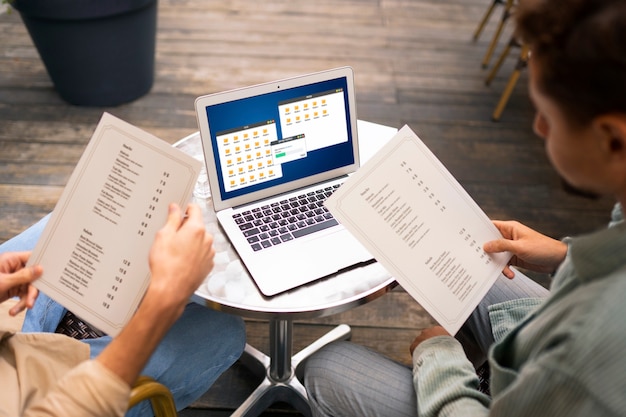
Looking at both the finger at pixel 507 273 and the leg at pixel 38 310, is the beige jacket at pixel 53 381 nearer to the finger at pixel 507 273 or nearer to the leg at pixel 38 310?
the leg at pixel 38 310

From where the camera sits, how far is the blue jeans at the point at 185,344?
A: 3.35ft

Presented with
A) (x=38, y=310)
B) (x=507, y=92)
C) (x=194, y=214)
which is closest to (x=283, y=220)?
(x=194, y=214)

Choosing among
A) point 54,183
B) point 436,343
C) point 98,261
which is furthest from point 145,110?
point 436,343

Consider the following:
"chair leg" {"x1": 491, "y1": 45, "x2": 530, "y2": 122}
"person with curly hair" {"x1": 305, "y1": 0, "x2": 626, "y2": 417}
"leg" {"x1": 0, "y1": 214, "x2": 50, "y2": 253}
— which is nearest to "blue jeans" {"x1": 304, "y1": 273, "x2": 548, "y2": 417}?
"person with curly hair" {"x1": 305, "y1": 0, "x2": 626, "y2": 417}

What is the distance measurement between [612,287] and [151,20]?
2510 millimetres

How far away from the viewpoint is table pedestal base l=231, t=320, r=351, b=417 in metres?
1.36

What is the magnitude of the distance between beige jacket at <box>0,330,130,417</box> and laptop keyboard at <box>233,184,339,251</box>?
38cm

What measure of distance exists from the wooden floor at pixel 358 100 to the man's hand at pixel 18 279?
75 cm

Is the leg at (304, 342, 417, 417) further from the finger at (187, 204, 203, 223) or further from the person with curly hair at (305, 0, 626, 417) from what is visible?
the finger at (187, 204, 203, 223)

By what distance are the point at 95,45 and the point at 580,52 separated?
7.84 ft

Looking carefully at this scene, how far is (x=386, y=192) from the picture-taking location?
0.94 metres

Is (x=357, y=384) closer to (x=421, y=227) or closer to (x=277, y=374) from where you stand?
(x=421, y=227)

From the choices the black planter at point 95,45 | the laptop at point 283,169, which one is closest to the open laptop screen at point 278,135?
the laptop at point 283,169

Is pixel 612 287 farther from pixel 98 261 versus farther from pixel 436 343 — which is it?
pixel 98 261
